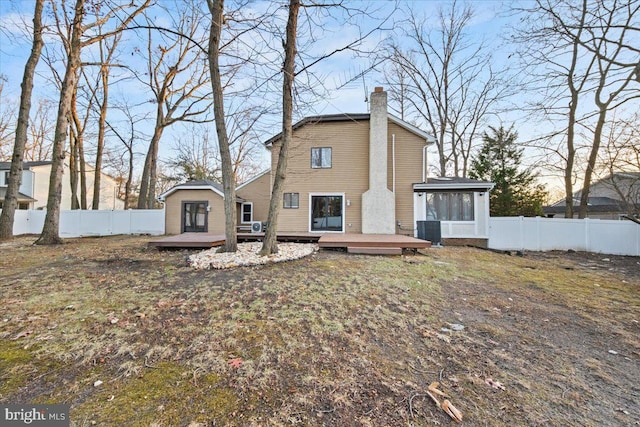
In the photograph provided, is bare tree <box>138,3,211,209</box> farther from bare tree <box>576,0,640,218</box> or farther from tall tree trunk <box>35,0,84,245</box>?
bare tree <box>576,0,640,218</box>

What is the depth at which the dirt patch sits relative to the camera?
1.84 meters

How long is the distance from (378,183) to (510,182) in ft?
31.5

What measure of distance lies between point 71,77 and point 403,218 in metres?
13.4

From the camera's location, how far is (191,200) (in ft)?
48.1

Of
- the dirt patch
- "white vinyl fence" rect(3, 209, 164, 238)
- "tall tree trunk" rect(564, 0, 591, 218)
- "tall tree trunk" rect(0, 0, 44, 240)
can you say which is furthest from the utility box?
"tall tree trunk" rect(0, 0, 44, 240)

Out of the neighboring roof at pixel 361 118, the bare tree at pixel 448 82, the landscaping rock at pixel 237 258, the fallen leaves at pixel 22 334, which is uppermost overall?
the bare tree at pixel 448 82

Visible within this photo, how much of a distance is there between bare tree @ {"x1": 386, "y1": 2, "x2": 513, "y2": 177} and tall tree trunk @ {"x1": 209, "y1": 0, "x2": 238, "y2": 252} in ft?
43.8

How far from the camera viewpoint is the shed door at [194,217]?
14.6 metres

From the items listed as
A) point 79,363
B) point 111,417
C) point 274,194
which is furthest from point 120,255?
point 111,417

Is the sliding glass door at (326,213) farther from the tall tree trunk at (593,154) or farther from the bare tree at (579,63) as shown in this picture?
the tall tree trunk at (593,154)

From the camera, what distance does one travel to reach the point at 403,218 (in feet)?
39.2

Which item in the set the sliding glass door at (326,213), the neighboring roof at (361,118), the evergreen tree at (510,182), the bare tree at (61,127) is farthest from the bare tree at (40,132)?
the evergreen tree at (510,182)

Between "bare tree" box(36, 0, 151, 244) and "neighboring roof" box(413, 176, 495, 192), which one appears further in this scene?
"neighboring roof" box(413, 176, 495, 192)

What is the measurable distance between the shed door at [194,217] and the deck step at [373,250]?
9692 mm
